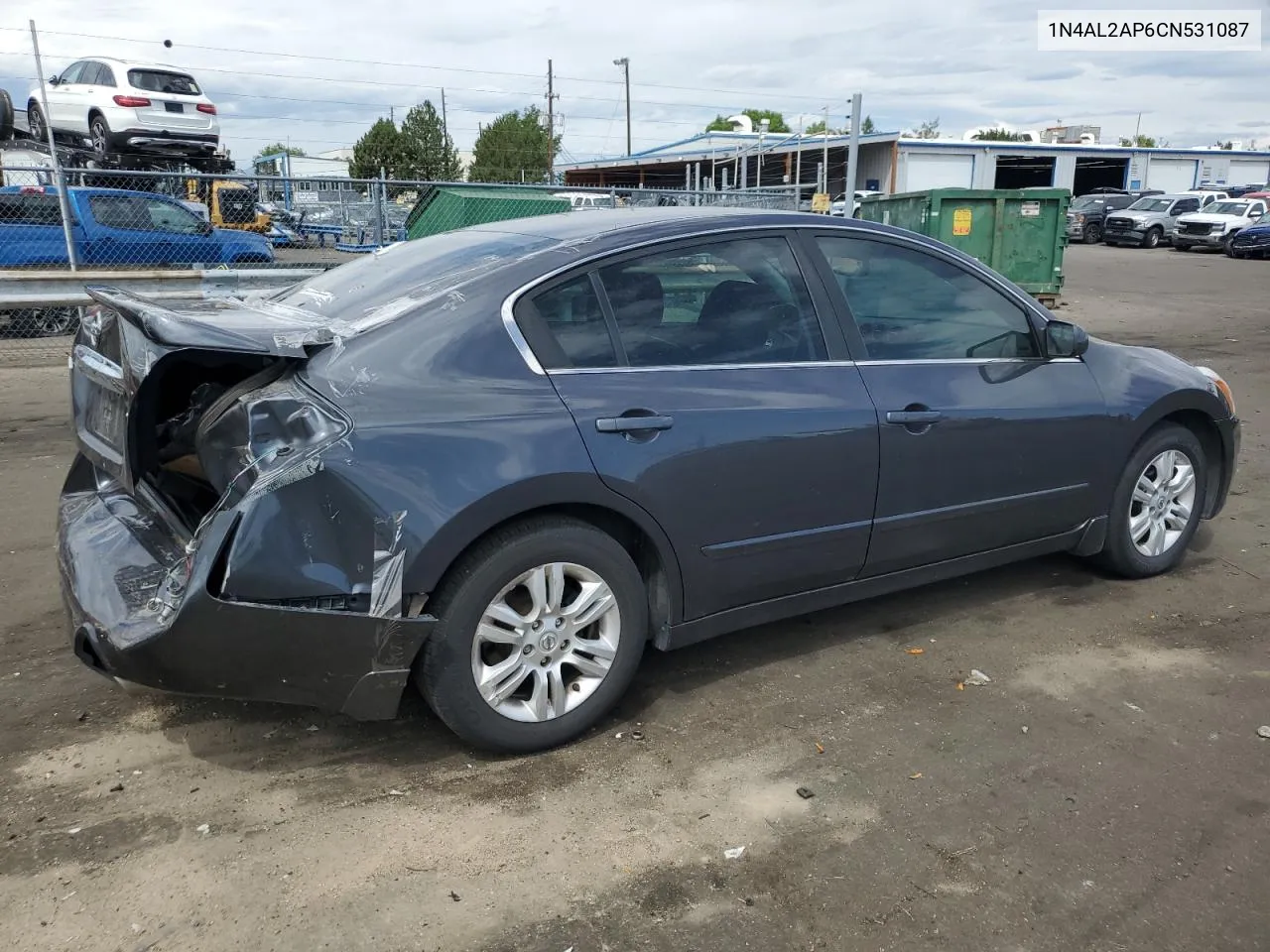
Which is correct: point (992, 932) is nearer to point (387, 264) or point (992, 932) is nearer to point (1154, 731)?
point (1154, 731)

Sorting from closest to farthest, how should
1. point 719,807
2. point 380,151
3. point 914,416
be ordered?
point 719,807, point 914,416, point 380,151

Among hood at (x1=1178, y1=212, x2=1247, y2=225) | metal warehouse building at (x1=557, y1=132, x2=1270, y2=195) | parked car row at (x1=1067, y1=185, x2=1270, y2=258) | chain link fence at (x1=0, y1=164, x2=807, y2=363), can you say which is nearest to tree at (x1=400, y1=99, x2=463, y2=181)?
metal warehouse building at (x1=557, y1=132, x2=1270, y2=195)

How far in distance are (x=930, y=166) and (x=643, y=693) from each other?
5161 centimetres

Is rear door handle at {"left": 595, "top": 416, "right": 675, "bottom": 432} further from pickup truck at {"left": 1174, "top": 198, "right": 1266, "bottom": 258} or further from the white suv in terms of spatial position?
pickup truck at {"left": 1174, "top": 198, "right": 1266, "bottom": 258}

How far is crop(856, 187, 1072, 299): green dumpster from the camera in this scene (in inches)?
619

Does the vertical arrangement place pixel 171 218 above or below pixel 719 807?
above

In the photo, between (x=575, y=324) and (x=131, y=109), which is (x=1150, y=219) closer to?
(x=131, y=109)

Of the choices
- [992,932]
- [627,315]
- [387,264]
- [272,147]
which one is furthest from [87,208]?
[272,147]

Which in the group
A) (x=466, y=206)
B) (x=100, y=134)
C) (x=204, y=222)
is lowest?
(x=204, y=222)

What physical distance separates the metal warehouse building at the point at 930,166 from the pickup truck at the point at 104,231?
2566 centimetres

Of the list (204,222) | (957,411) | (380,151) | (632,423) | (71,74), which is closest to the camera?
(632,423)

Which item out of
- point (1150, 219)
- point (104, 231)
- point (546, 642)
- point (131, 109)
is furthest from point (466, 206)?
point (1150, 219)

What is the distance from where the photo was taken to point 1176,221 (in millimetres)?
34969

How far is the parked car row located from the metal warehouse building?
1992 millimetres
